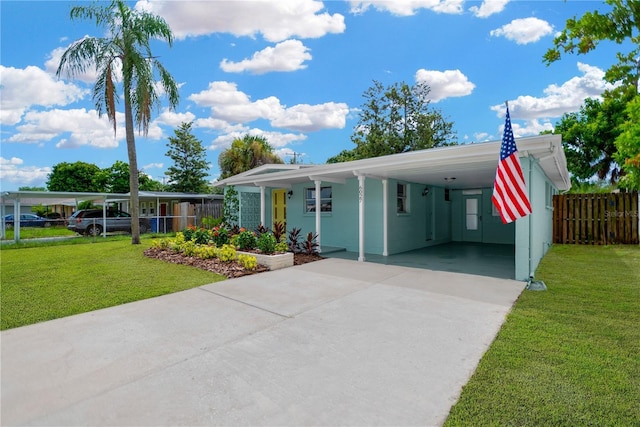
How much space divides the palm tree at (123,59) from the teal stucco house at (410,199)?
4.12 metres

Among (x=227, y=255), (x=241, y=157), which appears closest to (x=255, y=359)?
(x=227, y=255)

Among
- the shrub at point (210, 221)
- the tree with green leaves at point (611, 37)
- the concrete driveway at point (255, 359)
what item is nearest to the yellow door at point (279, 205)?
the shrub at point (210, 221)

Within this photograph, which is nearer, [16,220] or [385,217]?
[385,217]

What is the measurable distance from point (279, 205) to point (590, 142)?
1703cm

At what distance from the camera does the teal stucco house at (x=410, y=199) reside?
6.57 meters

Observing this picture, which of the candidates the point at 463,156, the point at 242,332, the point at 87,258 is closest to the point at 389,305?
the point at 242,332

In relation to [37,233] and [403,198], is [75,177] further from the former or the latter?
[403,198]

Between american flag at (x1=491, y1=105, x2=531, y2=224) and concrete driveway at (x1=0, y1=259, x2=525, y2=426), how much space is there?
1363 millimetres

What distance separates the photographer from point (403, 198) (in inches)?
429

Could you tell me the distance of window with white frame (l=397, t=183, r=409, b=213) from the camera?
10.7 m

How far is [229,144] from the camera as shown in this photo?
26562mm

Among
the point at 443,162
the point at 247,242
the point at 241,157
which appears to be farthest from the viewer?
the point at 241,157

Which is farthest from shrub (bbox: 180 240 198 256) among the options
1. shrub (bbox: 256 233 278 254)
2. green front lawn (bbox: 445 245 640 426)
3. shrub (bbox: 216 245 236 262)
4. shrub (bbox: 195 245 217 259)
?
green front lawn (bbox: 445 245 640 426)

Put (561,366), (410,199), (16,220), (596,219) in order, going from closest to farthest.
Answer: (561,366), (410,199), (596,219), (16,220)
